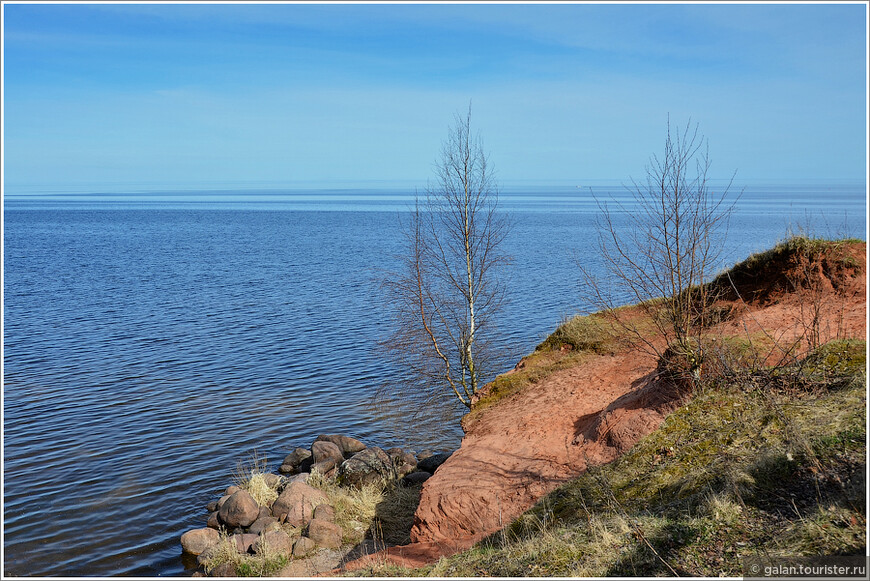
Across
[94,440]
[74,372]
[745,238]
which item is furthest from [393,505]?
[745,238]

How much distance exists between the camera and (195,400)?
21766 millimetres

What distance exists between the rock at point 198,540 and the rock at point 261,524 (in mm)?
739

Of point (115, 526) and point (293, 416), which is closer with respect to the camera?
point (115, 526)

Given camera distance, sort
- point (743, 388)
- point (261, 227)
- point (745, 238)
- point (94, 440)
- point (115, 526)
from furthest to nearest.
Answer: point (261, 227) → point (745, 238) → point (94, 440) → point (115, 526) → point (743, 388)

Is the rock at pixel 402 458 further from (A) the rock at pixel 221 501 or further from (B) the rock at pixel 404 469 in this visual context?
(A) the rock at pixel 221 501

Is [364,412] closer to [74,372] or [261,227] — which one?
[74,372]

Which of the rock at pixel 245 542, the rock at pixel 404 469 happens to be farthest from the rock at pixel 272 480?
the rock at pixel 404 469

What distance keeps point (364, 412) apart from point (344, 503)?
6278 millimetres

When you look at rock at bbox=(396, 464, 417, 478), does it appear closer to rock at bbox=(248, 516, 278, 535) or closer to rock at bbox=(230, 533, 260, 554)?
rock at bbox=(248, 516, 278, 535)

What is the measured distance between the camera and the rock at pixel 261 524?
13.5 metres

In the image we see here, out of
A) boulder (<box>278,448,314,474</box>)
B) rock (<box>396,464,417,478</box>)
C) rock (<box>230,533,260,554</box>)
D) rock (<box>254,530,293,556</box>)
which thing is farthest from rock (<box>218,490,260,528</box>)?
rock (<box>396,464,417,478</box>)

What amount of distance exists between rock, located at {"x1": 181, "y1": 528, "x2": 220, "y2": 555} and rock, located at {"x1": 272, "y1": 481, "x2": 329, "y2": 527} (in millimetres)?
1458

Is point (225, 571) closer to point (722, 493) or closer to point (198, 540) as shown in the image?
point (198, 540)

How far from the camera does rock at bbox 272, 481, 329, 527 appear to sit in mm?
14008
